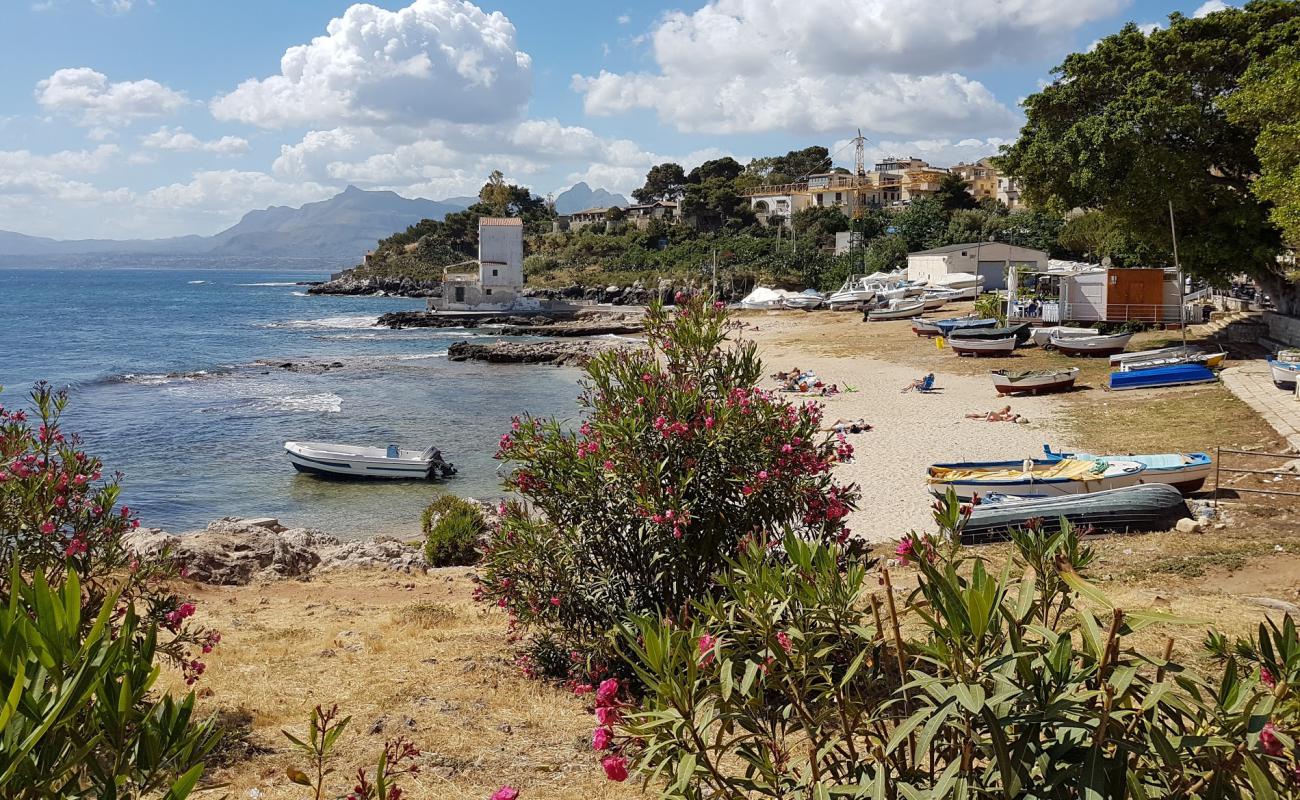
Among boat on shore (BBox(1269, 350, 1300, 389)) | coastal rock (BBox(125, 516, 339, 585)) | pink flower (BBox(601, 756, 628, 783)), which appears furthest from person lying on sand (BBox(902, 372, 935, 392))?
pink flower (BBox(601, 756, 628, 783))

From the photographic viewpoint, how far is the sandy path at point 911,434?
1534 centimetres

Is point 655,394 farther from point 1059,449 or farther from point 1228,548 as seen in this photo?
point 1059,449

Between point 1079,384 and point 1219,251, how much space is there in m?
5.83

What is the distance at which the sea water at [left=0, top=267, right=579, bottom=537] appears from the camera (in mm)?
21078

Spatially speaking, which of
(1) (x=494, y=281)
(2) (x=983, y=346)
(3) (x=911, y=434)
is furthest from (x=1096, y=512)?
(1) (x=494, y=281)

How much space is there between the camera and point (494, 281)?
72000 millimetres

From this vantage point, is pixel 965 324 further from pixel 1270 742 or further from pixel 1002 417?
pixel 1270 742

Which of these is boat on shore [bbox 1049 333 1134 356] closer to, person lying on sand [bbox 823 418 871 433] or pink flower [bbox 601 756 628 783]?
person lying on sand [bbox 823 418 871 433]

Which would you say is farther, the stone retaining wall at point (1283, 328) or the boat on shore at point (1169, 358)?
the stone retaining wall at point (1283, 328)

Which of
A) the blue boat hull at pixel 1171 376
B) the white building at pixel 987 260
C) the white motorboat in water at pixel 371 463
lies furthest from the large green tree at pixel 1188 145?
the white building at pixel 987 260

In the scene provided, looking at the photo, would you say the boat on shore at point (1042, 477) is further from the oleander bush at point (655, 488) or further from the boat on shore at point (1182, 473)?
the oleander bush at point (655, 488)

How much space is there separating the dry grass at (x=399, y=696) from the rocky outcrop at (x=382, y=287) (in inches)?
3553

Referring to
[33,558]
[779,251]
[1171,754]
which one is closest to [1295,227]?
[1171,754]

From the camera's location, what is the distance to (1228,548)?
1087cm
